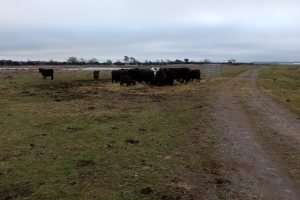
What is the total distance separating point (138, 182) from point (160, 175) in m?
0.46

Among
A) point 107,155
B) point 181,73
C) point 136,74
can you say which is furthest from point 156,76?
point 107,155

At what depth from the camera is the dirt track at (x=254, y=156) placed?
14.8 ft

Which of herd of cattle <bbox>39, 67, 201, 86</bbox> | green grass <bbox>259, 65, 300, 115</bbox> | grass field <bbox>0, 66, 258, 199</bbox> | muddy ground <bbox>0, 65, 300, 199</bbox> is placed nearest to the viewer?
muddy ground <bbox>0, 65, 300, 199</bbox>

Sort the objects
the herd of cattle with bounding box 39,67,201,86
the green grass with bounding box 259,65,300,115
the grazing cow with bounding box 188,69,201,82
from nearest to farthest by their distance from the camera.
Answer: the green grass with bounding box 259,65,300,115
the herd of cattle with bounding box 39,67,201,86
the grazing cow with bounding box 188,69,201,82

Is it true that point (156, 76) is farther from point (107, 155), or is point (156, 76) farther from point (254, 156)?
point (254, 156)

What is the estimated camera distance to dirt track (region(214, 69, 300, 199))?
178 inches

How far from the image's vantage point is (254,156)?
6105 millimetres

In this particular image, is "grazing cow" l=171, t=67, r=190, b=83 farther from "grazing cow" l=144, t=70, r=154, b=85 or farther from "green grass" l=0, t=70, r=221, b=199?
"green grass" l=0, t=70, r=221, b=199

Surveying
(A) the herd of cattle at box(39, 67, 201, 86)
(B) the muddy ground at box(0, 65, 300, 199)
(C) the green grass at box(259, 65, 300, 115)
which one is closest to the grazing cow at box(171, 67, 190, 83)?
(A) the herd of cattle at box(39, 67, 201, 86)

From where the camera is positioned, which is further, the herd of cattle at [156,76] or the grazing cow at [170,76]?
the grazing cow at [170,76]

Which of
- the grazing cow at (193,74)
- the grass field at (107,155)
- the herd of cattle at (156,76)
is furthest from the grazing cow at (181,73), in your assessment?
the grass field at (107,155)

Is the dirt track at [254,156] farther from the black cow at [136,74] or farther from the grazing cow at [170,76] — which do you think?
the black cow at [136,74]

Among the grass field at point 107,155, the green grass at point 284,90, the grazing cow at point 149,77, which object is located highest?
the grazing cow at point 149,77

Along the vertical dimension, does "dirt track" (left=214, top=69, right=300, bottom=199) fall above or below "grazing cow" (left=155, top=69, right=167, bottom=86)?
below
